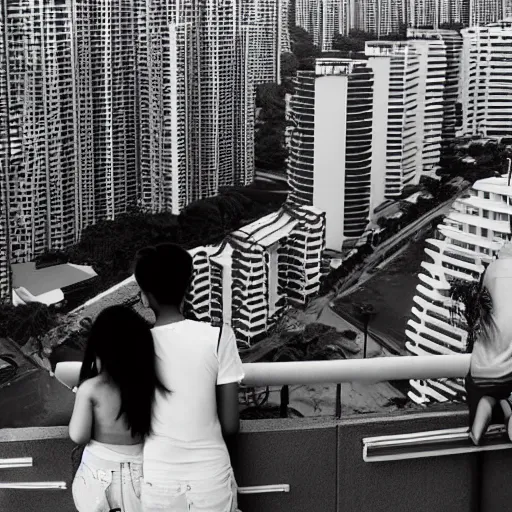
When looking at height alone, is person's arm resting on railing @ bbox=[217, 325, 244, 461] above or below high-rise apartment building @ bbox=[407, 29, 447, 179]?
below

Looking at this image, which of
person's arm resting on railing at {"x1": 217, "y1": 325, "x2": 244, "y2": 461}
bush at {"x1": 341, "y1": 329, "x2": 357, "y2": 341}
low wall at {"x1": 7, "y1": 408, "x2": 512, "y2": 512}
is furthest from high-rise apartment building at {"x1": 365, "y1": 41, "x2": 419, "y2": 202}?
person's arm resting on railing at {"x1": 217, "y1": 325, "x2": 244, "y2": 461}

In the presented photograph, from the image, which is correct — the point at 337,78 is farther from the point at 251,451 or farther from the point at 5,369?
the point at 251,451

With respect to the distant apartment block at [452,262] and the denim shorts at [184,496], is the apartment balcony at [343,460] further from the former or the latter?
the distant apartment block at [452,262]

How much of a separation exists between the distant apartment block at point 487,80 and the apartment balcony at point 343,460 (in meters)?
1.53

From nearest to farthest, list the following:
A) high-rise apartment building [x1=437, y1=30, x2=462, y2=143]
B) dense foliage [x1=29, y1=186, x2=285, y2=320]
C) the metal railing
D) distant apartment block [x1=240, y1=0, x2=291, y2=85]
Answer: the metal railing
dense foliage [x1=29, y1=186, x2=285, y2=320]
distant apartment block [x1=240, y1=0, x2=291, y2=85]
high-rise apartment building [x1=437, y1=30, x2=462, y2=143]

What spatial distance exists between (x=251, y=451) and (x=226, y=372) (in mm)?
280

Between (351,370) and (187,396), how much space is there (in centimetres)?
42

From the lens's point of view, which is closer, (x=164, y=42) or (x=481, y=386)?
(x=481, y=386)

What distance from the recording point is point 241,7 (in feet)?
9.68

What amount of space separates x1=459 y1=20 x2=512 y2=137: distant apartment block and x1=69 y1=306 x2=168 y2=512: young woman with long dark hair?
200cm

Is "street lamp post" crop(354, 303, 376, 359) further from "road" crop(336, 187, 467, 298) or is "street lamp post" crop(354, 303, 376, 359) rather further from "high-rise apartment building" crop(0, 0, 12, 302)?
"high-rise apartment building" crop(0, 0, 12, 302)

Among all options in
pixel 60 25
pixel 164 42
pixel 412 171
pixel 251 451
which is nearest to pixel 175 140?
pixel 164 42

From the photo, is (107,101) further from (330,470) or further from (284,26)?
(330,470)

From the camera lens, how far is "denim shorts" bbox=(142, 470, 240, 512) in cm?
153
